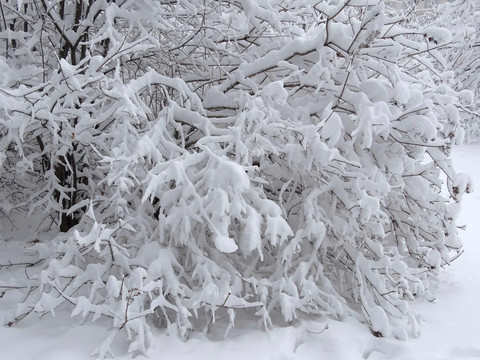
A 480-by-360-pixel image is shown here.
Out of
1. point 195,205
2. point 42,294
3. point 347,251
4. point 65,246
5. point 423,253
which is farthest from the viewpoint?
point 423,253

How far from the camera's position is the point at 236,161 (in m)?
3.02

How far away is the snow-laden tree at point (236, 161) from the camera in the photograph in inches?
115

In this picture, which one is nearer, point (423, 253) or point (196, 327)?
point (196, 327)

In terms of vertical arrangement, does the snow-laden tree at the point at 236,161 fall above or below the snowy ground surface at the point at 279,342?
above

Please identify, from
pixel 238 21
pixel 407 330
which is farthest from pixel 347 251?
pixel 238 21

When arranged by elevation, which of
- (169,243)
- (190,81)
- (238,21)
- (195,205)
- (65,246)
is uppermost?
(238,21)

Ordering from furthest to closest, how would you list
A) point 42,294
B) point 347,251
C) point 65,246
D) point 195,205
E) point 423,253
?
point 423,253, point 347,251, point 65,246, point 42,294, point 195,205

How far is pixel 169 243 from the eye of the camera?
3.18m

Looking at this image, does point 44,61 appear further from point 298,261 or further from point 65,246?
point 298,261

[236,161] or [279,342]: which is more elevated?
[236,161]

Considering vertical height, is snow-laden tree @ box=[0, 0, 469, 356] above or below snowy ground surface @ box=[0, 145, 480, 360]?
above

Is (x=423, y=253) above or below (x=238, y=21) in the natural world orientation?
below

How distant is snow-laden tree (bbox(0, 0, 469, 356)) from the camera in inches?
115

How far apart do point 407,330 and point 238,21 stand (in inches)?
106
